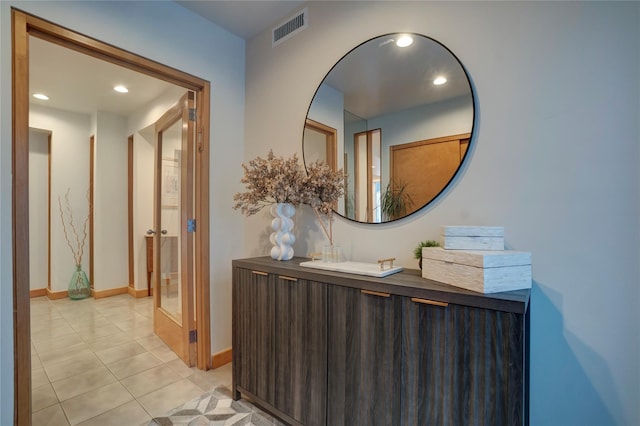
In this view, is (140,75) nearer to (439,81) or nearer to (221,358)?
(221,358)

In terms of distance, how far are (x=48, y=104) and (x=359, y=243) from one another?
15.4ft

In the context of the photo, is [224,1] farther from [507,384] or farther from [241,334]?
[507,384]

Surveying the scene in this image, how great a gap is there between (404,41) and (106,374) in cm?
298

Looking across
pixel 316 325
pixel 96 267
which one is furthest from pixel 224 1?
pixel 96 267

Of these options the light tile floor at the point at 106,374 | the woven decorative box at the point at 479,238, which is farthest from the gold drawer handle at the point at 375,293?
the light tile floor at the point at 106,374

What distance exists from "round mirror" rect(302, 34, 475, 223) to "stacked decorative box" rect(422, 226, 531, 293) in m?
0.33

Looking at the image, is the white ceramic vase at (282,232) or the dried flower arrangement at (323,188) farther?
the white ceramic vase at (282,232)

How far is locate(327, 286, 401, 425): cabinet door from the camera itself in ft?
3.68

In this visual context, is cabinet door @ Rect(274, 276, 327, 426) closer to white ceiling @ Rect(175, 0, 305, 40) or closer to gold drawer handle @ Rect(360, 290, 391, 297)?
gold drawer handle @ Rect(360, 290, 391, 297)

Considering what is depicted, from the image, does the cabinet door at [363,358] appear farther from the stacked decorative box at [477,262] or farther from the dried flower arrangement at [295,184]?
the dried flower arrangement at [295,184]

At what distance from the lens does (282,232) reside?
5.91 ft

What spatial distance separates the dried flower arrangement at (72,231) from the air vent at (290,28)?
3923 millimetres

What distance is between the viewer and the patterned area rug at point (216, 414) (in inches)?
61.9

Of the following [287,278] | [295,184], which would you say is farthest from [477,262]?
[295,184]
